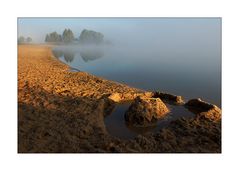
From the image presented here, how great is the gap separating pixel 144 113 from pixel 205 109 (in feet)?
6.73

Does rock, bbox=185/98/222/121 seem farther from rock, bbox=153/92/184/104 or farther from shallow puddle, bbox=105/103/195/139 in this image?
rock, bbox=153/92/184/104

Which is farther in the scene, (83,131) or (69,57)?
(69,57)

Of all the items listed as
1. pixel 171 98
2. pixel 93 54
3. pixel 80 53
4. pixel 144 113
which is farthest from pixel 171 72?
pixel 80 53

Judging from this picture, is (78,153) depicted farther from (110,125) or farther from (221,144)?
(221,144)

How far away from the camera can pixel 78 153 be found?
5348mm

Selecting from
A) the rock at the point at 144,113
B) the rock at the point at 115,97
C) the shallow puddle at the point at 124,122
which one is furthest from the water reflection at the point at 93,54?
the rock at the point at 144,113

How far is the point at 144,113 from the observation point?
7.20m

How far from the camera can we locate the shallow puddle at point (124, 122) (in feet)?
22.0

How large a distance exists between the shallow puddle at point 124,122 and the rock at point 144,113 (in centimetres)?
16

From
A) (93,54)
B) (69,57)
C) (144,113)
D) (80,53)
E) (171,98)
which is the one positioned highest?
(80,53)

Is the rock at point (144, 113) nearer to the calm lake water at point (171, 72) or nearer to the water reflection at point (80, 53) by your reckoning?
the calm lake water at point (171, 72)

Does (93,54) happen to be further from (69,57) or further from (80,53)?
(80,53)
